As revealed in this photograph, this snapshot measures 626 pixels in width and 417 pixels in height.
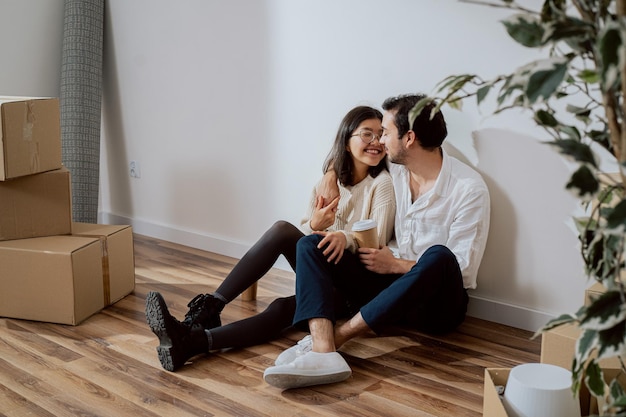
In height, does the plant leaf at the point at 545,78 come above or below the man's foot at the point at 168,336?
above

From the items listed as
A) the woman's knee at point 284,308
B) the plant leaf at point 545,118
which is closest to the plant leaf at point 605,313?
the plant leaf at point 545,118

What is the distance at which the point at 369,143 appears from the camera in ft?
8.79

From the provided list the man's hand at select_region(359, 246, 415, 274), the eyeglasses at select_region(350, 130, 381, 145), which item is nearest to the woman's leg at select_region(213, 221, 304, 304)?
the man's hand at select_region(359, 246, 415, 274)

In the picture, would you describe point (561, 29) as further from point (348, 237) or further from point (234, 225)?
point (234, 225)

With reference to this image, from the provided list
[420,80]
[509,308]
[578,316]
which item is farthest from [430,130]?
[578,316]

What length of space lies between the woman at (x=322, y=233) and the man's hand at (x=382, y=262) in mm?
54

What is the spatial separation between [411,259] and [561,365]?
87 centimetres

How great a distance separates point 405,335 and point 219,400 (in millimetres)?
790

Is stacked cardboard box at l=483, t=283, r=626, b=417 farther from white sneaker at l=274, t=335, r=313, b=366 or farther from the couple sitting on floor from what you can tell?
white sneaker at l=274, t=335, r=313, b=366

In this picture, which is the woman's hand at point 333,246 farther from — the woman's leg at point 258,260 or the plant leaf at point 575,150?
the plant leaf at point 575,150

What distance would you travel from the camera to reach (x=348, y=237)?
2.51m

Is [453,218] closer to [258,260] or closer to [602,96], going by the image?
[258,260]

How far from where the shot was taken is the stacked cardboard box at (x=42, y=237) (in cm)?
266

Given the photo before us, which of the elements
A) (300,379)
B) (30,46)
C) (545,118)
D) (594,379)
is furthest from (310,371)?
(30,46)
